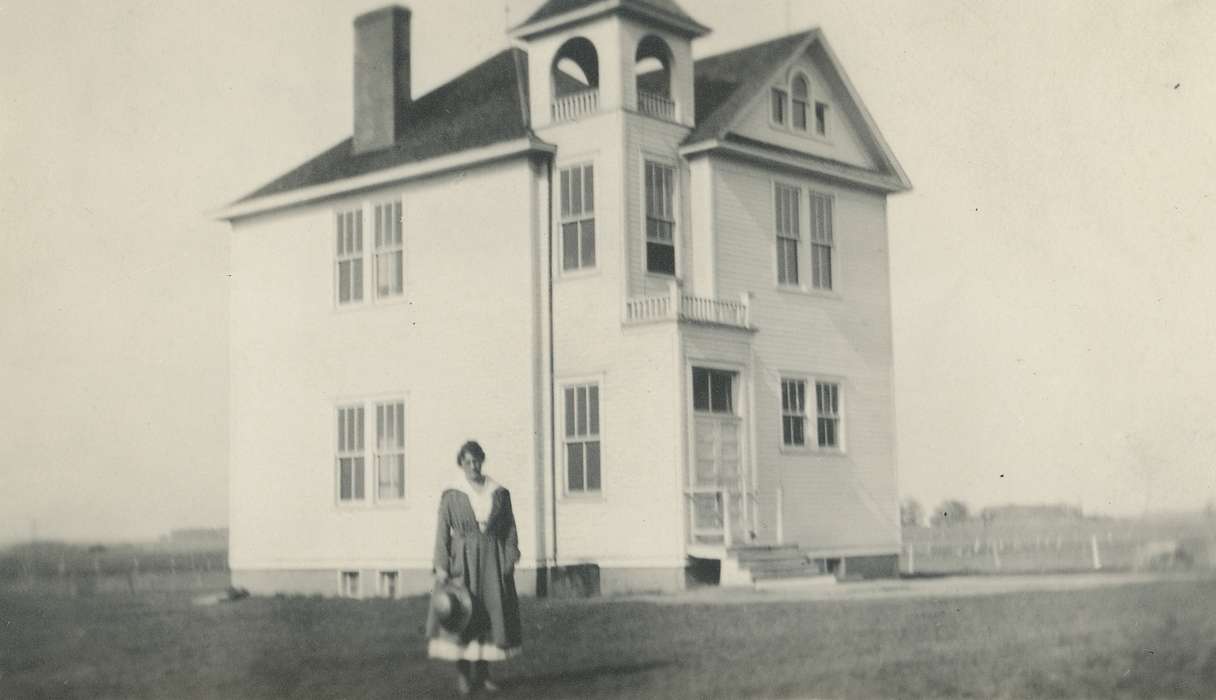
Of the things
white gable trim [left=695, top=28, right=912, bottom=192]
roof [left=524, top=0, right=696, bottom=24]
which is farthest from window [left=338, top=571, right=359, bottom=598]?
roof [left=524, top=0, right=696, bottom=24]

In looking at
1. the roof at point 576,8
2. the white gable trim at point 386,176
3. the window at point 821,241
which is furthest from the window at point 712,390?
the roof at point 576,8

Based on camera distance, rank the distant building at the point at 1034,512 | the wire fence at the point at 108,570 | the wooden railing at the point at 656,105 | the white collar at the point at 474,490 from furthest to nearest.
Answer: the wooden railing at the point at 656,105
the distant building at the point at 1034,512
the wire fence at the point at 108,570
the white collar at the point at 474,490

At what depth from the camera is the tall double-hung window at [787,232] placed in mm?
22984

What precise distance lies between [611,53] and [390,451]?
261 inches

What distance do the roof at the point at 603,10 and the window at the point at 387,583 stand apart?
8071mm

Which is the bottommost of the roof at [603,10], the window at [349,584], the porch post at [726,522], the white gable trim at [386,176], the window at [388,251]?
the window at [349,584]

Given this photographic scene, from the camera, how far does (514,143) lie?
70.1 ft

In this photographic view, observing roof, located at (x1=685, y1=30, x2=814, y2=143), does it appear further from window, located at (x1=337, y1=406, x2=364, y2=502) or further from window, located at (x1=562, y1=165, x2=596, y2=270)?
window, located at (x1=337, y1=406, x2=364, y2=502)

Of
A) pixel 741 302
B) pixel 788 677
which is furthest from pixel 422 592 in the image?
pixel 788 677

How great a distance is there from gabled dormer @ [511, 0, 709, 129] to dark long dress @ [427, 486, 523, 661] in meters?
9.03

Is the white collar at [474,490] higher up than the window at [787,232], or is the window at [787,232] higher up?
the window at [787,232]

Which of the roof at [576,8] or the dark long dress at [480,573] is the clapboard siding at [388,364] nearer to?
the roof at [576,8]

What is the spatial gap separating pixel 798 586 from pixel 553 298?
5185 mm

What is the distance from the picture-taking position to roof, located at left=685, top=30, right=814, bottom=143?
72.0 ft
